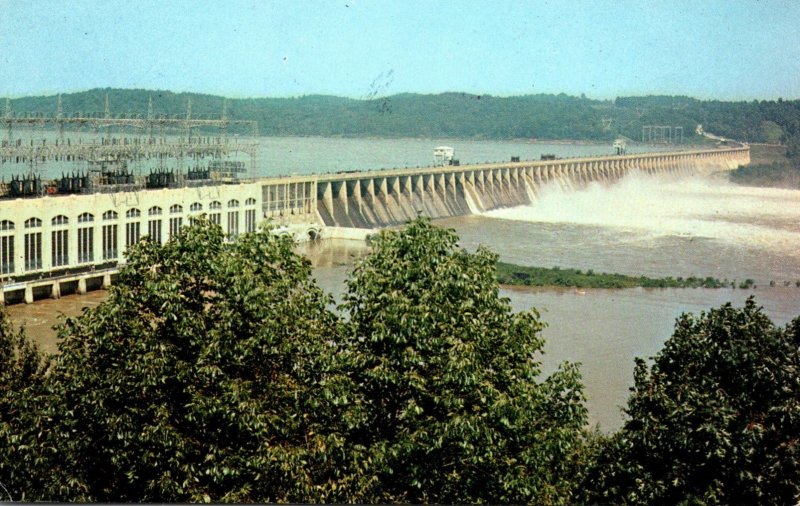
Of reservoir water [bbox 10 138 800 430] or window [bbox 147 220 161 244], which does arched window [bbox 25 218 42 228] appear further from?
window [bbox 147 220 161 244]

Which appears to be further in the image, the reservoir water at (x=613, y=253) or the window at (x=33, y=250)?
the reservoir water at (x=613, y=253)

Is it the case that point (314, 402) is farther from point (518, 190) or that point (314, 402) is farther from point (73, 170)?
point (518, 190)

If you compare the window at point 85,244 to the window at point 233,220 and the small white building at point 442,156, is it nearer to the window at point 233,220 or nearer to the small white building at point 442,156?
the window at point 233,220

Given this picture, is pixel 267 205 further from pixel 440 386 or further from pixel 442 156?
pixel 440 386

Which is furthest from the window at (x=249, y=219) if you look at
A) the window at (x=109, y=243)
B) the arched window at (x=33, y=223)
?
the arched window at (x=33, y=223)

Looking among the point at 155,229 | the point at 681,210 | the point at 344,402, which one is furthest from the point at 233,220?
the point at 681,210

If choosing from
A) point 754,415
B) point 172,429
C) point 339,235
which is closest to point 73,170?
point 339,235

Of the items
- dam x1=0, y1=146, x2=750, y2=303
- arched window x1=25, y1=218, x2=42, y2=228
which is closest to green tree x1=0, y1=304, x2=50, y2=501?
dam x1=0, y1=146, x2=750, y2=303
